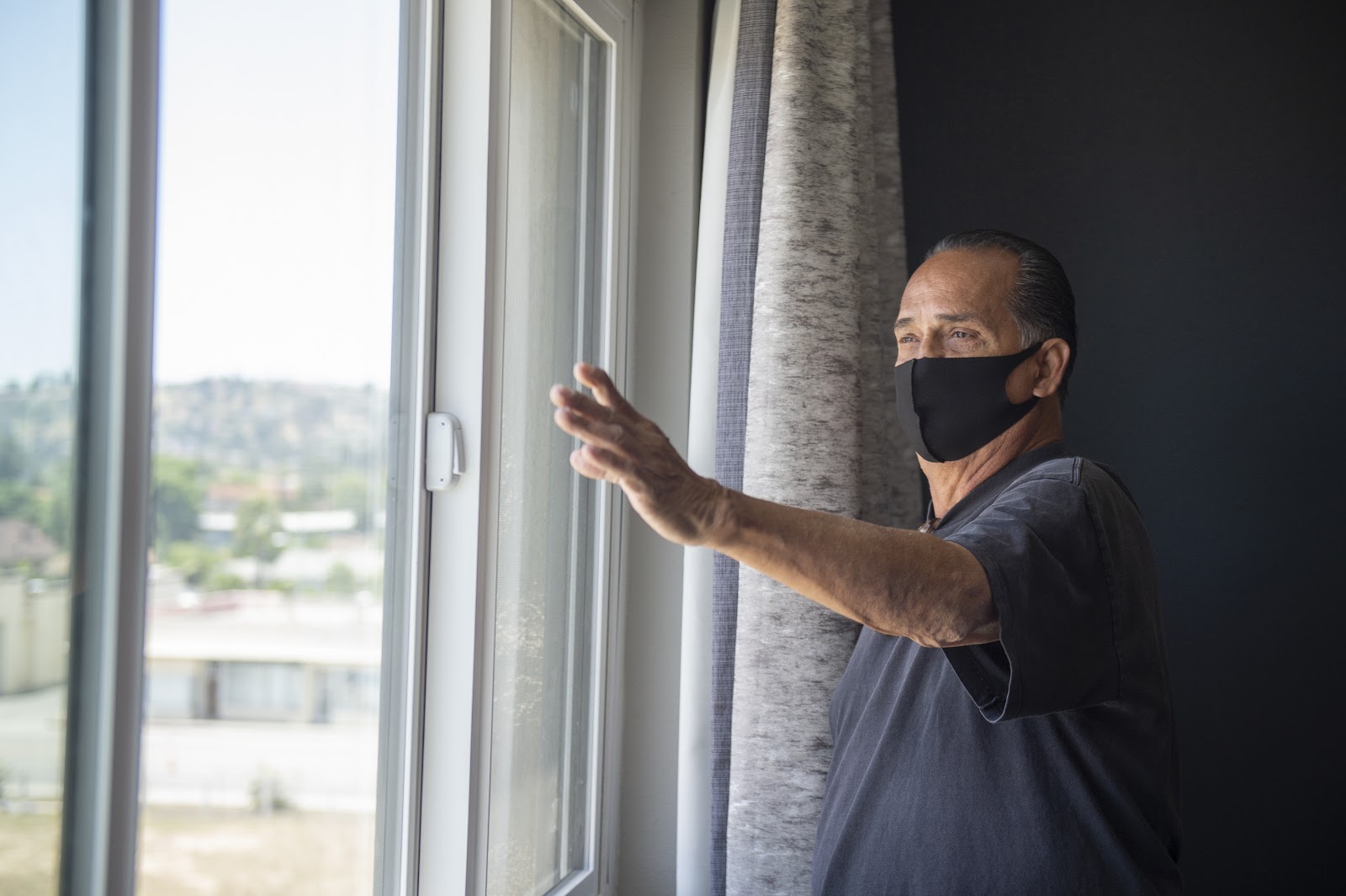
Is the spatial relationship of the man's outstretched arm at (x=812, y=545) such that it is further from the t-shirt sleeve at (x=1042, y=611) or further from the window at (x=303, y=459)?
the window at (x=303, y=459)

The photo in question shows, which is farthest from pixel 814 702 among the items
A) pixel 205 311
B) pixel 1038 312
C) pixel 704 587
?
pixel 205 311

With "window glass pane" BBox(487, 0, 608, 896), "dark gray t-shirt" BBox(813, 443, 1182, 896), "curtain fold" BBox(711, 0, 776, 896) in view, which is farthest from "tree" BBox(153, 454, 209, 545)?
"curtain fold" BBox(711, 0, 776, 896)

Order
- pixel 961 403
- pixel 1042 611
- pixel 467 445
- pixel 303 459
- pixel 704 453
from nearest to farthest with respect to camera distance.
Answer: pixel 1042 611 < pixel 303 459 < pixel 961 403 < pixel 467 445 < pixel 704 453

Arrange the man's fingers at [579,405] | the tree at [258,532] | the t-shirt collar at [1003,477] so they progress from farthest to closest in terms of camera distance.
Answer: the t-shirt collar at [1003,477] → the tree at [258,532] → the man's fingers at [579,405]

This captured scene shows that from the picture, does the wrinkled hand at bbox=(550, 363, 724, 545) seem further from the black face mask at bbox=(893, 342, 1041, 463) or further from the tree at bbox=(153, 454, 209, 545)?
the black face mask at bbox=(893, 342, 1041, 463)

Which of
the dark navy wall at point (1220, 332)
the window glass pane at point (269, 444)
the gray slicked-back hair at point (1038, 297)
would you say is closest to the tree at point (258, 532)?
the window glass pane at point (269, 444)

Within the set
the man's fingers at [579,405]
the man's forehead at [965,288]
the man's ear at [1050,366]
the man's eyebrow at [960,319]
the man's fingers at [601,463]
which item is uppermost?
the man's forehead at [965,288]

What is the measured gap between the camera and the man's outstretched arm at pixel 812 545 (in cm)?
86

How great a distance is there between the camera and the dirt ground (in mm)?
842

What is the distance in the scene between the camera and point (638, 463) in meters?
0.85

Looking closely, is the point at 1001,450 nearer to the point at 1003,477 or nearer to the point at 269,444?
the point at 1003,477

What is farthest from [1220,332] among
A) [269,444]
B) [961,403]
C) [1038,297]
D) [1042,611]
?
[269,444]

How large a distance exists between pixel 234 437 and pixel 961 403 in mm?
867

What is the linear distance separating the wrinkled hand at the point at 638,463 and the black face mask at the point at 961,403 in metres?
0.55
